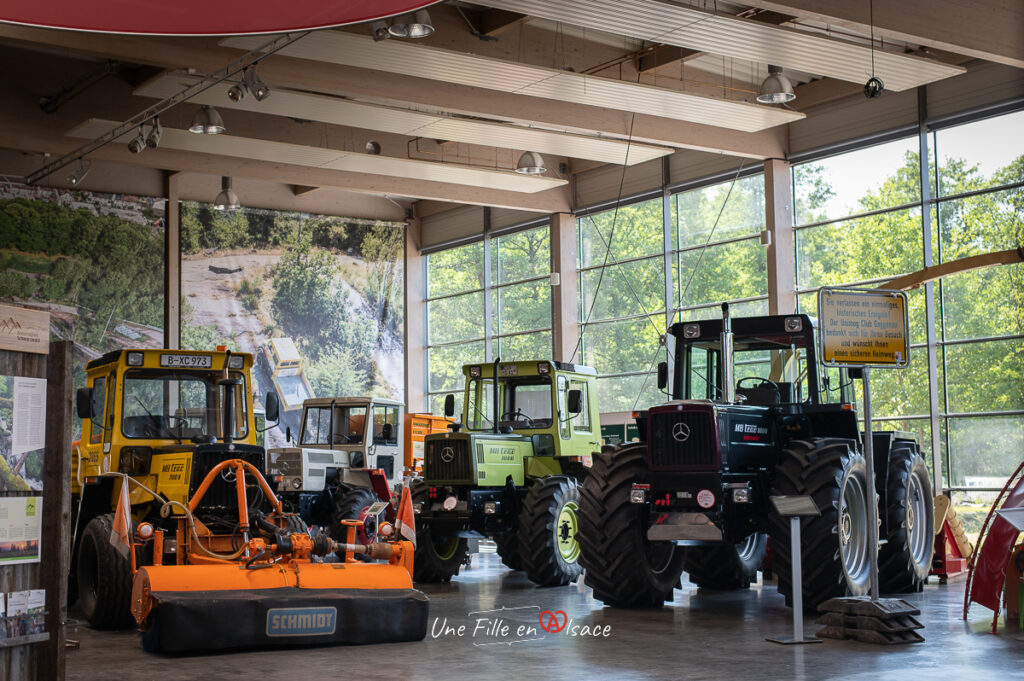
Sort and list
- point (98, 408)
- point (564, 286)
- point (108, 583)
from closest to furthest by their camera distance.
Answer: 1. point (108, 583)
2. point (98, 408)
3. point (564, 286)

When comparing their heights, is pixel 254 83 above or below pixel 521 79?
below

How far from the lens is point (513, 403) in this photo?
13406 millimetres

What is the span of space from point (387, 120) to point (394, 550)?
30.6 feet

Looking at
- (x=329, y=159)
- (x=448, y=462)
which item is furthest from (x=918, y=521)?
(x=329, y=159)

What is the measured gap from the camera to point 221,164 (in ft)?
61.7

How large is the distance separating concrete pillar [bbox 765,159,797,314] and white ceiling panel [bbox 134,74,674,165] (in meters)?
1.75

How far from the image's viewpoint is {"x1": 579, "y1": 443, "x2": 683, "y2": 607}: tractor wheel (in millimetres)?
9234

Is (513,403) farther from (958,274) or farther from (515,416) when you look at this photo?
(958,274)

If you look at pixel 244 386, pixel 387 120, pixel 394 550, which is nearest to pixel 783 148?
pixel 387 120

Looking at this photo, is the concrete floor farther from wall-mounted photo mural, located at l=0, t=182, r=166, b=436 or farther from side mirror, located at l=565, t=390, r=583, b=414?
wall-mounted photo mural, located at l=0, t=182, r=166, b=436

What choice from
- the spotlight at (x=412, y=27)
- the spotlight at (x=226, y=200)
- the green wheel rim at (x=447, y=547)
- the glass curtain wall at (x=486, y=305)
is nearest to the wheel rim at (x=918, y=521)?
the green wheel rim at (x=447, y=547)

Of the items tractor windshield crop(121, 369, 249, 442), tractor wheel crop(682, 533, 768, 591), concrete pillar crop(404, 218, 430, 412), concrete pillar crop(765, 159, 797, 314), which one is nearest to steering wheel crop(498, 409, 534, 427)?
tractor wheel crop(682, 533, 768, 591)

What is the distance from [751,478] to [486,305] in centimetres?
1522

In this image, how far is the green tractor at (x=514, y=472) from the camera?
461 inches
